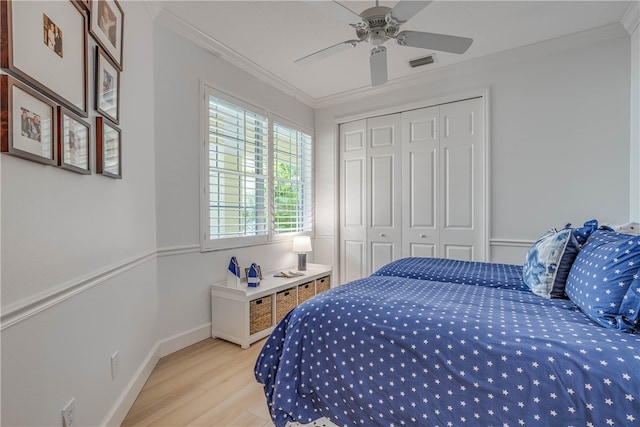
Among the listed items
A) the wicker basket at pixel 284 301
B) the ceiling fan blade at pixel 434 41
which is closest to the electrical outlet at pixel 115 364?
the wicker basket at pixel 284 301

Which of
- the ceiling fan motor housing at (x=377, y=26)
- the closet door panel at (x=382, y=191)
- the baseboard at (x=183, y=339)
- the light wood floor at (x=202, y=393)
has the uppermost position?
the ceiling fan motor housing at (x=377, y=26)

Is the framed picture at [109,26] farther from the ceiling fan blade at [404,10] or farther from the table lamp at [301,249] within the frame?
the table lamp at [301,249]

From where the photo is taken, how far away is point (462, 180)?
10.9 feet

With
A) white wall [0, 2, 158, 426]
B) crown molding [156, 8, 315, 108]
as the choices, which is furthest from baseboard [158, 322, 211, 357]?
crown molding [156, 8, 315, 108]

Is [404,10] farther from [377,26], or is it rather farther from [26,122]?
[26,122]

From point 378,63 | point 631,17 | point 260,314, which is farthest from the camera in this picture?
point 260,314

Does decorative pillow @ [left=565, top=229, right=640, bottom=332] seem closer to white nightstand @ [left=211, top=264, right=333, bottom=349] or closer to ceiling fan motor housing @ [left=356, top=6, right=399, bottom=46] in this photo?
ceiling fan motor housing @ [left=356, top=6, right=399, bottom=46]

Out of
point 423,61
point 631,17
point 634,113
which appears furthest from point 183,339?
point 631,17

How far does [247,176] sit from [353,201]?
1.53 meters

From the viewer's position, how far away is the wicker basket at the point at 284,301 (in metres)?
2.95

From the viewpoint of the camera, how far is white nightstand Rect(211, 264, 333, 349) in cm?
260

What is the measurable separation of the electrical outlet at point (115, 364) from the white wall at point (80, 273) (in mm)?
29

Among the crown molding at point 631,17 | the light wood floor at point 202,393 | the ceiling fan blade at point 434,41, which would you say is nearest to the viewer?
the light wood floor at point 202,393

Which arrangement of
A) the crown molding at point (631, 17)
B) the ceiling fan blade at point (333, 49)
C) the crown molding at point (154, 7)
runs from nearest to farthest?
the ceiling fan blade at point (333, 49) < the crown molding at point (154, 7) < the crown molding at point (631, 17)
